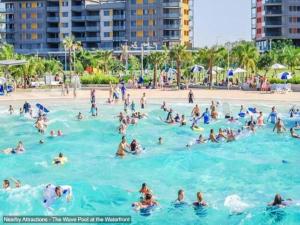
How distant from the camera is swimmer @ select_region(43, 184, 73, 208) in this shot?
2008 centimetres

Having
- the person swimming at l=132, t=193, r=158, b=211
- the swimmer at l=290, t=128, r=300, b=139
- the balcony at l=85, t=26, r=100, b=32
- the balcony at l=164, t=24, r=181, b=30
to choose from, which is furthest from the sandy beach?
the balcony at l=85, t=26, r=100, b=32

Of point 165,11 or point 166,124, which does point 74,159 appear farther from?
point 165,11

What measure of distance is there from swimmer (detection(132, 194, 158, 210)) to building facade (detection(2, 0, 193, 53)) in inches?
3502

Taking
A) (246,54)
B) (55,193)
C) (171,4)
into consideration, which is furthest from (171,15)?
(55,193)

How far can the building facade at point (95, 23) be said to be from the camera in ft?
353

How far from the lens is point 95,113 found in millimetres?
41906

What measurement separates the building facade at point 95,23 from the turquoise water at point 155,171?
70.8 meters

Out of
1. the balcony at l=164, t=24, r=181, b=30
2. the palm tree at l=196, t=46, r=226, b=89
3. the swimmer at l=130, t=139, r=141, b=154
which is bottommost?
the swimmer at l=130, t=139, r=141, b=154

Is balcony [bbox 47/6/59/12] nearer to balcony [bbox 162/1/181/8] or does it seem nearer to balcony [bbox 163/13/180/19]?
balcony [bbox 162/1/181/8]

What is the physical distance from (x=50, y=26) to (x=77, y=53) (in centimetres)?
2735

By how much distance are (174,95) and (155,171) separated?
97.9 ft

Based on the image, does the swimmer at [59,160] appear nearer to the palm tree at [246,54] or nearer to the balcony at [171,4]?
the palm tree at [246,54]

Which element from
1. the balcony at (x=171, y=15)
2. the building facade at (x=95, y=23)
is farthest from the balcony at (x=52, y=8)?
the balcony at (x=171, y=15)

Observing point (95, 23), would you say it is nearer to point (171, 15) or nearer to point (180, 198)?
point (171, 15)
